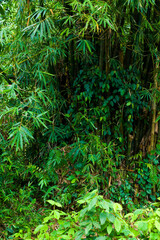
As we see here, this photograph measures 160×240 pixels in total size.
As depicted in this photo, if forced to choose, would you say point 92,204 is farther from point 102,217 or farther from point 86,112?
point 86,112

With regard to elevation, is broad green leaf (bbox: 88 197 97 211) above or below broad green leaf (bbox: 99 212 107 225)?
above

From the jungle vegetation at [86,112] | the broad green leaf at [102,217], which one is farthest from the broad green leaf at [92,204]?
the jungle vegetation at [86,112]

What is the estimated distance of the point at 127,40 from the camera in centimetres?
261

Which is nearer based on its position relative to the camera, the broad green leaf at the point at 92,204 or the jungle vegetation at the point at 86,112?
the broad green leaf at the point at 92,204

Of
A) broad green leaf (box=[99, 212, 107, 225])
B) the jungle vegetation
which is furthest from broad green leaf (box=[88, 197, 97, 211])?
the jungle vegetation

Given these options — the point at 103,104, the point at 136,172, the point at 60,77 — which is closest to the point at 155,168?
the point at 136,172

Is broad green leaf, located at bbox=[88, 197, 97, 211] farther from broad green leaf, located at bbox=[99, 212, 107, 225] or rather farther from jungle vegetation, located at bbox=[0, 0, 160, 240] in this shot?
jungle vegetation, located at bbox=[0, 0, 160, 240]

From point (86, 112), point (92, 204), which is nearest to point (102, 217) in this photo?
point (92, 204)

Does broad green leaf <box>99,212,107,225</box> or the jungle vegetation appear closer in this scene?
broad green leaf <box>99,212,107,225</box>

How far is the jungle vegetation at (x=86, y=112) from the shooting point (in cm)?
231

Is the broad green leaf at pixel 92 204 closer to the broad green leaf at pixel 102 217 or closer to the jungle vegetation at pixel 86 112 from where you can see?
the broad green leaf at pixel 102 217

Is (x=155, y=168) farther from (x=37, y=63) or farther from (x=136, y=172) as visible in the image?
(x=37, y=63)

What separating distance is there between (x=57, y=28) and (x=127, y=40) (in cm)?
86

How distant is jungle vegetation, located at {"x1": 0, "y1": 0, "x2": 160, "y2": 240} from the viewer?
2312 mm
